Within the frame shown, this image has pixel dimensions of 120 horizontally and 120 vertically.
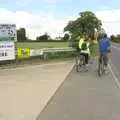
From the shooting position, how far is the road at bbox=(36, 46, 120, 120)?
10.0 metres

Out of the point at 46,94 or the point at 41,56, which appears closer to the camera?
the point at 46,94

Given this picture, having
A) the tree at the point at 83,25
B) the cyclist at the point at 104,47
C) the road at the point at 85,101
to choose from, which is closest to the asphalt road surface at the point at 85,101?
the road at the point at 85,101

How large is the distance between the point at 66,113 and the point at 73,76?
909cm

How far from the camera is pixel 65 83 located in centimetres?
1662

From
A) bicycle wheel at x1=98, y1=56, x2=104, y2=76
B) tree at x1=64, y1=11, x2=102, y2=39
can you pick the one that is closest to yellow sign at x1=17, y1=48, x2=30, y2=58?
bicycle wheel at x1=98, y1=56, x2=104, y2=76


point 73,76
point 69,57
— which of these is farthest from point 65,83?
point 69,57

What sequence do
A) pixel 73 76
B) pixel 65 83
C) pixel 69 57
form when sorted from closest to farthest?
pixel 65 83 → pixel 73 76 → pixel 69 57

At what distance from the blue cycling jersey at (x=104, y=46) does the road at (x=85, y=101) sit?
9.04ft

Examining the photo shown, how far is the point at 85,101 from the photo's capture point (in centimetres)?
1210

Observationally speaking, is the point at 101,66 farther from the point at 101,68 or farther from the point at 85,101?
the point at 85,101

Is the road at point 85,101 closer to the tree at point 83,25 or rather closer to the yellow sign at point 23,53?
the yellow sign at point 23,53

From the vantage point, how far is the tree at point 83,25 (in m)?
58.4

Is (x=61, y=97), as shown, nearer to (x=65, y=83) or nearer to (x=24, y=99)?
(x=24, y=99)

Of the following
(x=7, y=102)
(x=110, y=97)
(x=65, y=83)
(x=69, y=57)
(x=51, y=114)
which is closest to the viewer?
(x=51, y=114)
